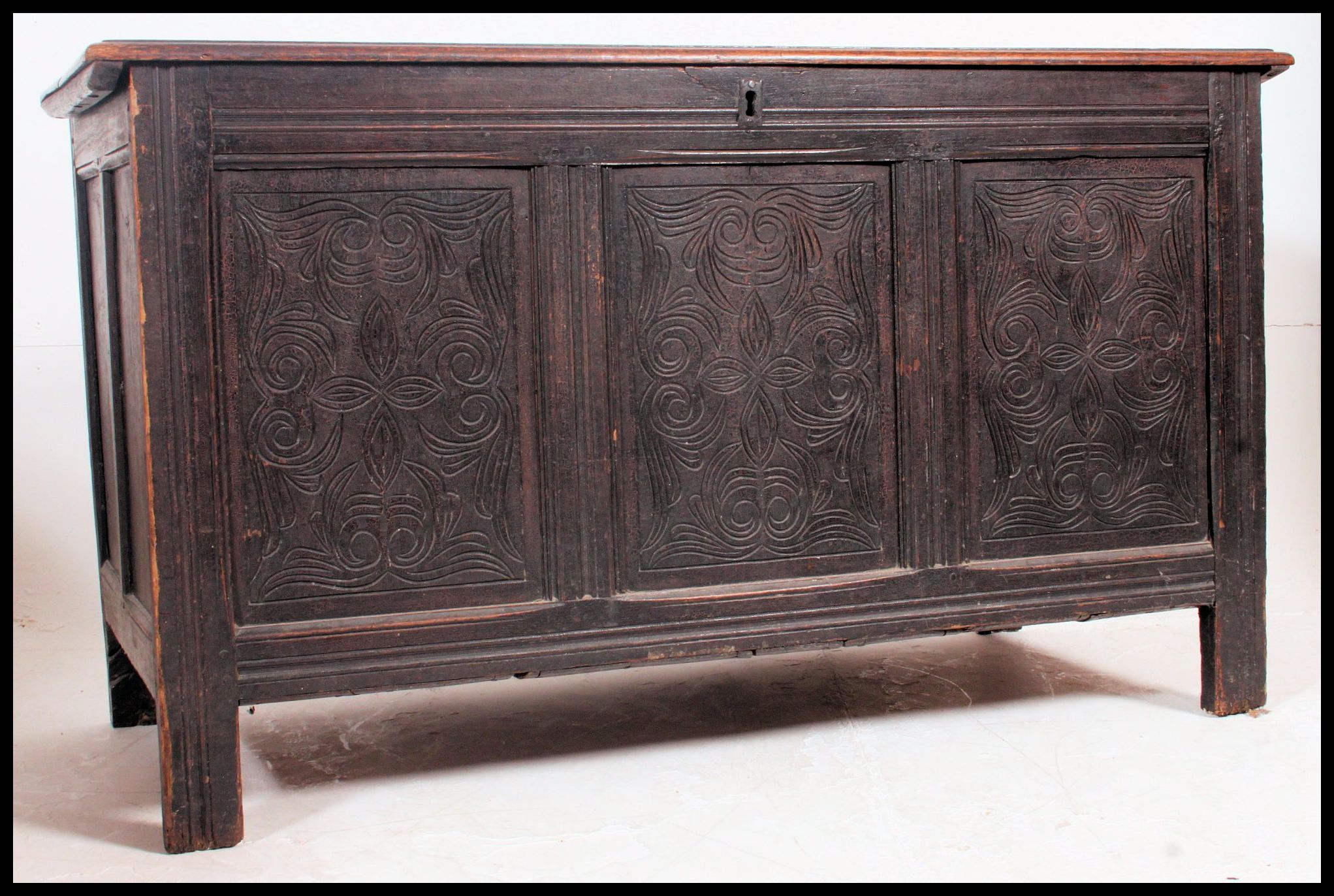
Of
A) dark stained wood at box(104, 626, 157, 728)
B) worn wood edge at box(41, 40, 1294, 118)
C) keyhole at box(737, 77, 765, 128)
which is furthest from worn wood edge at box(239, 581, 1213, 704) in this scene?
worn wood edge at box(41, 40, 1294, 118)

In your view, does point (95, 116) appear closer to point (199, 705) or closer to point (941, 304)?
point (199, 705)

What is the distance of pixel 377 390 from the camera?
9.50ft

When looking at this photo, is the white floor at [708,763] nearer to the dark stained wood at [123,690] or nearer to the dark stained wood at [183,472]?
the dark stained wood at [123,690]

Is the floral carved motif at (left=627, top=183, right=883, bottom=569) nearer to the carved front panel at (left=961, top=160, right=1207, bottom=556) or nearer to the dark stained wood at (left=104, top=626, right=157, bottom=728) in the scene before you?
the carved front panel at (left=961, top=160, right=1207, bottom=556)

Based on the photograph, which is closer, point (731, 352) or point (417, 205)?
point (417, 205)

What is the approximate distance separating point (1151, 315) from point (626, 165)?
1.30 m

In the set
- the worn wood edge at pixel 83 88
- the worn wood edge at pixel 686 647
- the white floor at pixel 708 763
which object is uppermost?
the worn wood edge at pixel 83 88

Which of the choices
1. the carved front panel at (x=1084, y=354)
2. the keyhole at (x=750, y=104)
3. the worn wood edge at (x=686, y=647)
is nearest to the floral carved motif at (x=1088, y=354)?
the carved front panel at (x=1084, y=354)

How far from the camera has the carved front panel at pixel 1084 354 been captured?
3219mm

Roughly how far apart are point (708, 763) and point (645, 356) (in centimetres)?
93

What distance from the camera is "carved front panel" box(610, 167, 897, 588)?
303 centimetres

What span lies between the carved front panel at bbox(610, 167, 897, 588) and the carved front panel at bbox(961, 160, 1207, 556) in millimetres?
259

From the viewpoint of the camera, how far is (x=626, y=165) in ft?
9.78

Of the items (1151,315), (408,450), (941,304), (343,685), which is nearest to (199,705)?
(343,685)
